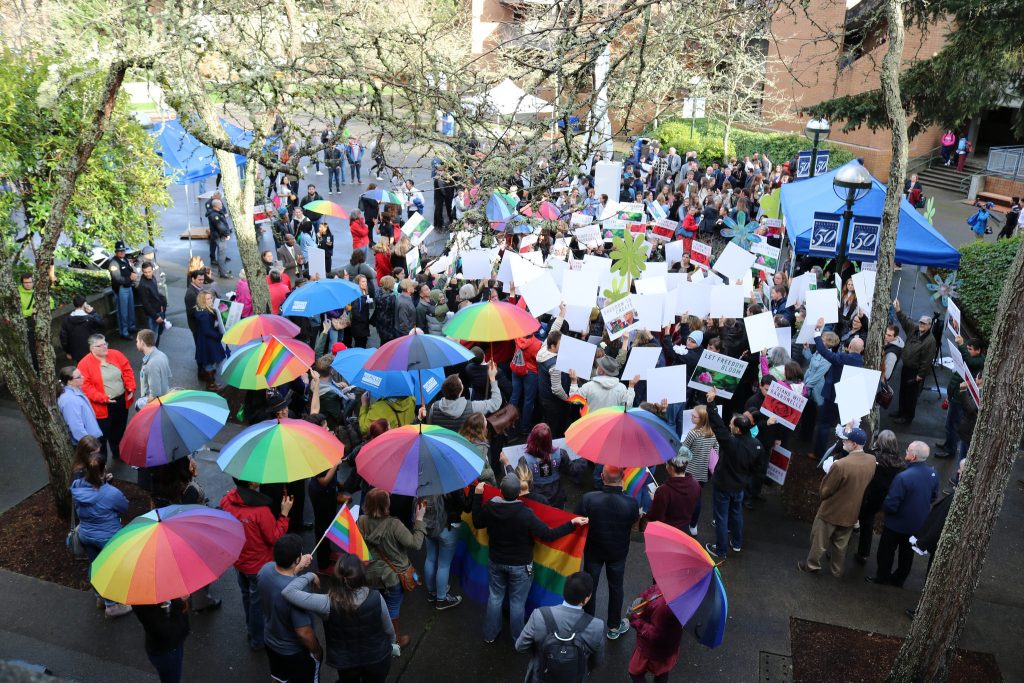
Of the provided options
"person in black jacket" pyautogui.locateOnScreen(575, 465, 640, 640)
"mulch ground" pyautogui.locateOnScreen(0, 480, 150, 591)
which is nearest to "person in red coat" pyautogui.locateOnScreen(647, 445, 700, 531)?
"person in black jacket" pyautogui.locateOnScreen(575, 465, 640, 640)

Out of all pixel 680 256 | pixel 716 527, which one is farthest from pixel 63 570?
pixel 680 256

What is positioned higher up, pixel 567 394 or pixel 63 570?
pixel 567 394

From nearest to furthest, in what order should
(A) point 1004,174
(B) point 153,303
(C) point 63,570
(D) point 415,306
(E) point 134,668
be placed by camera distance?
(E) point 134,668, (C) point 63,570, (D) point 415,306, (B) point 153,303, (A) point 1004,174

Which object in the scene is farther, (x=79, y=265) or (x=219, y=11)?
(x=79, y=265)

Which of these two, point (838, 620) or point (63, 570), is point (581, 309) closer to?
point (838, 620)

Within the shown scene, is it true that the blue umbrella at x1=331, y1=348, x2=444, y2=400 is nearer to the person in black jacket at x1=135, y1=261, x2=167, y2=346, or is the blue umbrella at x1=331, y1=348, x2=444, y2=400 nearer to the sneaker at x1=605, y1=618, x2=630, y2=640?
the sneaker at x1=605, y1=618, x2=630, y2=640

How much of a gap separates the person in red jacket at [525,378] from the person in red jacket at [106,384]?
4443 mm

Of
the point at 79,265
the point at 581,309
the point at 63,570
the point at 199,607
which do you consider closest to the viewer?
the point at 199,607

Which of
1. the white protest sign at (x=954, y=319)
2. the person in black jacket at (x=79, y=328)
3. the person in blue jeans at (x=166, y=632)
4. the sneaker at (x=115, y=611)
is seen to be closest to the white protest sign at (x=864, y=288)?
the white protest sign at (x=954, y=319)

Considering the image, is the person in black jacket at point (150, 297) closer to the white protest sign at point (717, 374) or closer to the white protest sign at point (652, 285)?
the white protest sign at point (652, 285)

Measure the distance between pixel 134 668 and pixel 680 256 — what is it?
1052cm

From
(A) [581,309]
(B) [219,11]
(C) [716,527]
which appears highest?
(B) [219,11]

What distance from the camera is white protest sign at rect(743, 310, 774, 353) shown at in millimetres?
9367

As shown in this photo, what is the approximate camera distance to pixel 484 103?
296 inches
